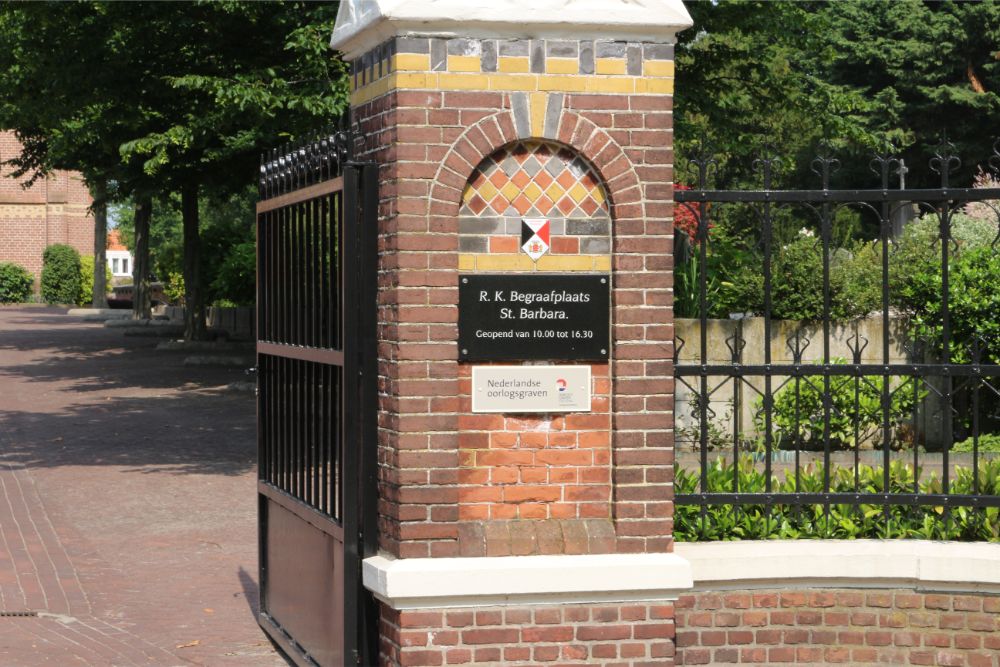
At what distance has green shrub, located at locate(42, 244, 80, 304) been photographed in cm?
5519

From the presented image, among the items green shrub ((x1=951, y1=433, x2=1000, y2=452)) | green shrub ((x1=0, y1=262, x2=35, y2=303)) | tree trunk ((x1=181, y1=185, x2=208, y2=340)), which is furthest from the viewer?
Result: green shrub ((x1=0, y1=262, x2=35, y2=303))

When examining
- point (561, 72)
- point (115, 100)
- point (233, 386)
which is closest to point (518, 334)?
point (561, 72)

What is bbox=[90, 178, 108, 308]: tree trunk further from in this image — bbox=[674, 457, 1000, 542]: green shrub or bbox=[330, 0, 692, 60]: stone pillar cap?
bbox=[330, 0, 692, 60]: stone pillar cap

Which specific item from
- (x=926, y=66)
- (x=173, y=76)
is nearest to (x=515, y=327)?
(x=173, y=76)

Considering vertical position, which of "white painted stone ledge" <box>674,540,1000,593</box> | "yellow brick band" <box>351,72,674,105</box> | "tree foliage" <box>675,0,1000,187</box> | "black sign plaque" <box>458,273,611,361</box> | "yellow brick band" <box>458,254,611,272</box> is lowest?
"white painted stone ledge" <box>674,540,1000,593</box>

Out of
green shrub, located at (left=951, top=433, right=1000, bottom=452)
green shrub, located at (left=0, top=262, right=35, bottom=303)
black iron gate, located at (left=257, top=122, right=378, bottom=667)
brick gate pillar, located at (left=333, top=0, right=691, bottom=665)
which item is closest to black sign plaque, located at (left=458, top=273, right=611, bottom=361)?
brick gate pillar, located at (left=333, top=0, right=691, bottom=665)

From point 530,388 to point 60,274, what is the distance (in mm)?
52119

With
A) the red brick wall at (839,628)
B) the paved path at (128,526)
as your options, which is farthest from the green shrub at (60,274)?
the red brick wall at (839,628)

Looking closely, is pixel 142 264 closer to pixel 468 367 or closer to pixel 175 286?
pixel 175 286

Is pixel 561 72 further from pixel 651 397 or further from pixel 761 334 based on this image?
pixel 761 334

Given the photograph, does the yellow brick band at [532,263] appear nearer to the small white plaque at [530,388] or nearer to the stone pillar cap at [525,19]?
the small white plaque at [530,388]

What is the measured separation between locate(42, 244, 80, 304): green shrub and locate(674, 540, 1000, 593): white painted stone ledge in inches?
2047

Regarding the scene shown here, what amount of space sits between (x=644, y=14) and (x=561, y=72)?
1.35 feet

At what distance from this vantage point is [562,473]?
5.95m
